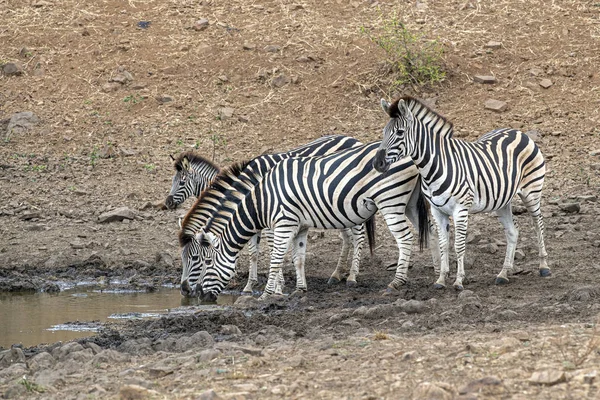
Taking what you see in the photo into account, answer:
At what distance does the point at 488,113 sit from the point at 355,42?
3565 mm

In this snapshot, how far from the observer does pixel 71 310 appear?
11.2m

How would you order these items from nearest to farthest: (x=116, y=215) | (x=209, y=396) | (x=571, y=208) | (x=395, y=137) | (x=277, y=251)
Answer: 1. (x=209, y=396)
2. (x=395, y=137)
3. (x=277, y=251)
4. (x=571, y=208)
5. (x=116, y=215)

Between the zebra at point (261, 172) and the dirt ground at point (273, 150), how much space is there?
42cm

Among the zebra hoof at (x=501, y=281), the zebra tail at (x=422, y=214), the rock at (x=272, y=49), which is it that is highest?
the rock at (x=272, y=49)

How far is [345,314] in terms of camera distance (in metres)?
9.01

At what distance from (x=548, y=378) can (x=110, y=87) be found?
14.5m

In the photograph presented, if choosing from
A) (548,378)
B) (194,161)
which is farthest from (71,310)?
(548,378)

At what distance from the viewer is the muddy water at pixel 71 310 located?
32.7 ft

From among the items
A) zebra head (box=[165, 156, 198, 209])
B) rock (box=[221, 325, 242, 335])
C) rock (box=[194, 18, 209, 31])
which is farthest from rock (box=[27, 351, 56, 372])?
rock (box=[194, 18, 209, 31])

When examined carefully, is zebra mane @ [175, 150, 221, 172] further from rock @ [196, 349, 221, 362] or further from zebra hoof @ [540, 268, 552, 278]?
rock @ [196, 349, 221, 362]

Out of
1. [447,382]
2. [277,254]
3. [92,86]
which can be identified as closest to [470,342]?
[447,382]

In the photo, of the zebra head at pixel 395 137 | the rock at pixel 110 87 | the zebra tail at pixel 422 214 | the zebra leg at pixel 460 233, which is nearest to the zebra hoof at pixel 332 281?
the zebra tail at pixel 422 214

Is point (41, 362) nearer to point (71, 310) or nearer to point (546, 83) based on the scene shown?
point (71, 310)

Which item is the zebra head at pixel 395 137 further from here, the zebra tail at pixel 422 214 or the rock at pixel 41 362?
the rock at pixel 41 362
